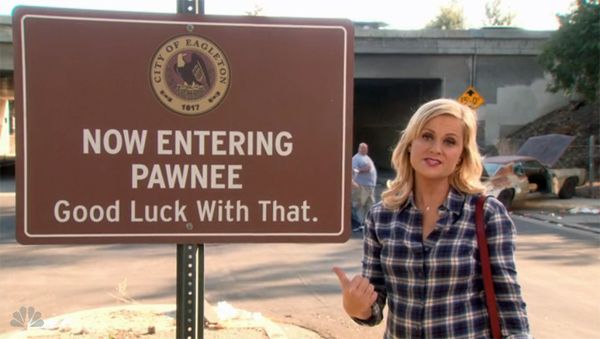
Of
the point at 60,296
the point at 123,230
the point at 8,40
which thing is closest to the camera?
the point at 123,230

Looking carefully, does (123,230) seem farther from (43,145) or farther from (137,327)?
(137,327)

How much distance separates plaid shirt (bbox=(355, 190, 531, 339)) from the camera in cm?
190

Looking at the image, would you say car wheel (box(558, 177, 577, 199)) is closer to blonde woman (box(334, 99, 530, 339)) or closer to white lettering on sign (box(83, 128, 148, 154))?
blonde woman (box(334, 99, 530, 339))

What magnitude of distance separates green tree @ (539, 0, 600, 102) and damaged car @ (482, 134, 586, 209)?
415 centimetres

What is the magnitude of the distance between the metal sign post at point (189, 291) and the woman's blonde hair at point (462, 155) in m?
0.68

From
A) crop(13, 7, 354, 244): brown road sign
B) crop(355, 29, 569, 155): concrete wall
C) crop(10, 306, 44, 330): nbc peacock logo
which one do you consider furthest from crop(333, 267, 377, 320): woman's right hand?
crop(355, 29, 569, 155): concrete wall

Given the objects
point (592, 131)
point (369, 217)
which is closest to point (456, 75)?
point (592, 131)

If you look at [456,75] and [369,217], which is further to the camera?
[456,75]

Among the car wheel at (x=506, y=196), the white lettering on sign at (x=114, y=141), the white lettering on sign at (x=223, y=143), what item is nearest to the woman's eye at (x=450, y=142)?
the white lettering on sign at (x=223, y=143)

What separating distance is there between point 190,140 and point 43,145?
475 mm

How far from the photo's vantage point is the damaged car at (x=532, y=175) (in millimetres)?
15047

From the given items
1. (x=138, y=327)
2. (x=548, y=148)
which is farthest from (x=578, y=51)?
(x=138, y=327)

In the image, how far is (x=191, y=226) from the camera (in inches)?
82.9

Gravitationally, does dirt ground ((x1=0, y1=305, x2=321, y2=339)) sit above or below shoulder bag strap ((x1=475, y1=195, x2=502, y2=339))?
below
